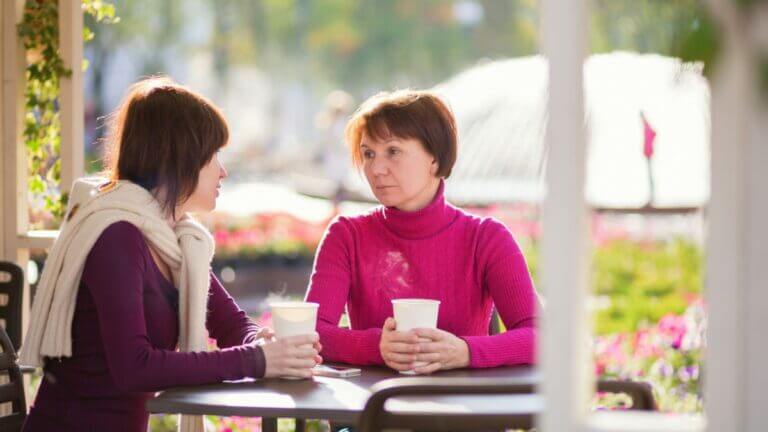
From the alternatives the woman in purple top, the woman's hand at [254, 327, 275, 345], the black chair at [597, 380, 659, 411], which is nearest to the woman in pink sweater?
the woman's hand at [254, 327, 275, 345]

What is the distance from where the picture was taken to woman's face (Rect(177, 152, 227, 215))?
2400 mm

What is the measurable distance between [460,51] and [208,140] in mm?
35101

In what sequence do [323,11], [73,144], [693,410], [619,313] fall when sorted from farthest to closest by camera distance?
[323,11], [619,313], [693,410], [73,144]

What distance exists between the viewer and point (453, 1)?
36094 mm

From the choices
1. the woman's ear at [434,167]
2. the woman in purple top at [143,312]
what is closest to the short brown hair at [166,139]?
the woman in purple top at [143,312]

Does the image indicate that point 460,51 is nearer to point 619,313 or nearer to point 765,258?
point 619,313

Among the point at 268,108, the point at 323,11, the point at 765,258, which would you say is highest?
→ the point at 323,11

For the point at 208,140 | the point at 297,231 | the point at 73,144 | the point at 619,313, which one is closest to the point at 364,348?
the point at 208,140

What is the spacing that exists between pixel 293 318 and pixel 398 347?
0.24 m

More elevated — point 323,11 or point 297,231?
point 323,11

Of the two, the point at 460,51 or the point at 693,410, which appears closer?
the point at 693,410

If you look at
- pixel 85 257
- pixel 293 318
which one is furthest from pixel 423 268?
pixel 85 257

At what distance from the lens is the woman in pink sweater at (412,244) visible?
2.65m

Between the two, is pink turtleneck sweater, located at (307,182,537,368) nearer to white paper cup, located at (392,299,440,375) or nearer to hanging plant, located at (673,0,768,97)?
white paper cup, located at (392,299,440,375)
